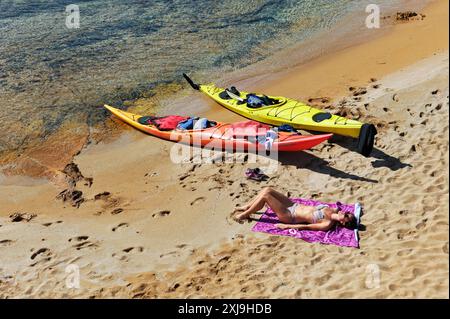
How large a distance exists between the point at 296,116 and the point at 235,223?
331cm

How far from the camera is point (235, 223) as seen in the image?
8.20 m

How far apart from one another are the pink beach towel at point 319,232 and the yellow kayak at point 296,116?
1513 millimetres

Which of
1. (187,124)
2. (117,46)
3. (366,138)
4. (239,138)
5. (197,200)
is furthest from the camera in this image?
(117,46)

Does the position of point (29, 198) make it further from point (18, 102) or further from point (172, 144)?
point (18, 102)

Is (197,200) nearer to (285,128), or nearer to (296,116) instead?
(285,128)

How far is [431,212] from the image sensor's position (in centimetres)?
709

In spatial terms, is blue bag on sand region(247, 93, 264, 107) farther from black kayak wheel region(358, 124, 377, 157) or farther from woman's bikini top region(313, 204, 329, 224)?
woman's bikini top region(313, 204, 329, 224)

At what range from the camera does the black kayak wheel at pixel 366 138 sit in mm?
8836

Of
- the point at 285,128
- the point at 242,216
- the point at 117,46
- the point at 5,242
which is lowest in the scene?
the point at 5,242

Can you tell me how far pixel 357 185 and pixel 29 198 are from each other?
261 inches

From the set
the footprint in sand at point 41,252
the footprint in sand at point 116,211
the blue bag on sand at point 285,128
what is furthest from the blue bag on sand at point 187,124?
the footprint in sand at point 41,252

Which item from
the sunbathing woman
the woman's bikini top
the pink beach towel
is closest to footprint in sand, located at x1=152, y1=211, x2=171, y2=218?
the sunbathing woman

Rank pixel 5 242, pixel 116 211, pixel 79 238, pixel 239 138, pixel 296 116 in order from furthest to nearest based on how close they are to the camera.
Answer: pixel 296 116, pixel 239 138, pixel 116 211, pixel 5 242, pixel 79 238

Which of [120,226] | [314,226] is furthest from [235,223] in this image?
[120,226]
